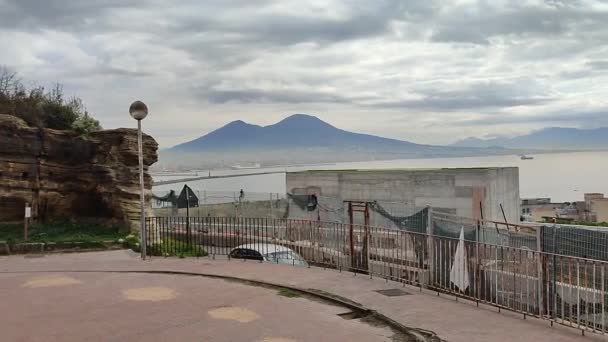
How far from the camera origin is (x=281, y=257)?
46.3 ft

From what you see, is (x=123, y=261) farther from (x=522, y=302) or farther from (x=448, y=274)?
(x=522, y=302)

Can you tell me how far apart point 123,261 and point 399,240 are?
709cm

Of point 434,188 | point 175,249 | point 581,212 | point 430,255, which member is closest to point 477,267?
point 430,255

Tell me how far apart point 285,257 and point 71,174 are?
912cm

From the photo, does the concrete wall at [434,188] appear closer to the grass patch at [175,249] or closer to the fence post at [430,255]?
the grass patch at [175,249]

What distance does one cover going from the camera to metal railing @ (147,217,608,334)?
25.4ft

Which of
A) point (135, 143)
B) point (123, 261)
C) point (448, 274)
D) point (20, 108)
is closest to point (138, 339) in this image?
point (448, 274)

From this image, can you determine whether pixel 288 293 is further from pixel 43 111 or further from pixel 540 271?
pixel 43 111

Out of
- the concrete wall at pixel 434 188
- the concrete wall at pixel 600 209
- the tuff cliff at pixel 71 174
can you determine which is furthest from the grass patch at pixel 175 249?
the concrete wall at pixel 600 209

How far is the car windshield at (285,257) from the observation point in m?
13.9

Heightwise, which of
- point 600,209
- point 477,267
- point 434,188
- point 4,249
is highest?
point 434,188

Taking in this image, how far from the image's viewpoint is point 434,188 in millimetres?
24203

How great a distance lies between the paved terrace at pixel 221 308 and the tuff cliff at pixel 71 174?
5.66m

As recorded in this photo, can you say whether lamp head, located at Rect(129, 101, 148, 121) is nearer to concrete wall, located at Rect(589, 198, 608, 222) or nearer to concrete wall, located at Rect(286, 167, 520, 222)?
concrete wall, located at Rect(286, 167, 520, 222)
